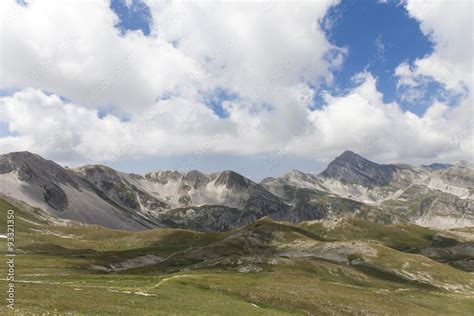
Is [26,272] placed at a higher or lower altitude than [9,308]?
lower

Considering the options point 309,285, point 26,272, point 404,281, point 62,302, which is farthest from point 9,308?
point 404,281

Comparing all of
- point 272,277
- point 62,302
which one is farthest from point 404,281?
point 62,302

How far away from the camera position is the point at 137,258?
143 m

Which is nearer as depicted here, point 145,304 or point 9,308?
point 9,308

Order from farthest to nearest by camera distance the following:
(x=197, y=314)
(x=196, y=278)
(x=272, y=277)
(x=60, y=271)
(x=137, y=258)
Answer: (x=137, y=258) → (x=60, y=271) → (x=272, y=277) → (x=196, y=278) → (x=197, y=314)

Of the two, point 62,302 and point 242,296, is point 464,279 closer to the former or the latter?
point 242,296

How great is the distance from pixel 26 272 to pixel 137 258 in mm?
65203

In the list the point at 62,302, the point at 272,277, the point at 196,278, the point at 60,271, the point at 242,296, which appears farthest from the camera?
the point at 60,271

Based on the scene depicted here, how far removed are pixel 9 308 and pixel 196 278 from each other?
42.3 m

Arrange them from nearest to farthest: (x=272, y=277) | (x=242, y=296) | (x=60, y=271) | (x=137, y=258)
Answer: (x=242, y=296)
(x=272, y=277)
(x=60, y=271)
(x=137, y=258)

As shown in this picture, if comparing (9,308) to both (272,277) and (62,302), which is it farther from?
(272,277)

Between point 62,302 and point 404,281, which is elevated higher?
point 62,302

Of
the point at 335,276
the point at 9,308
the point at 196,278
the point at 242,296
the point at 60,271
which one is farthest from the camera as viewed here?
the point at 335,276

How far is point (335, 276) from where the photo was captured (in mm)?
96812
